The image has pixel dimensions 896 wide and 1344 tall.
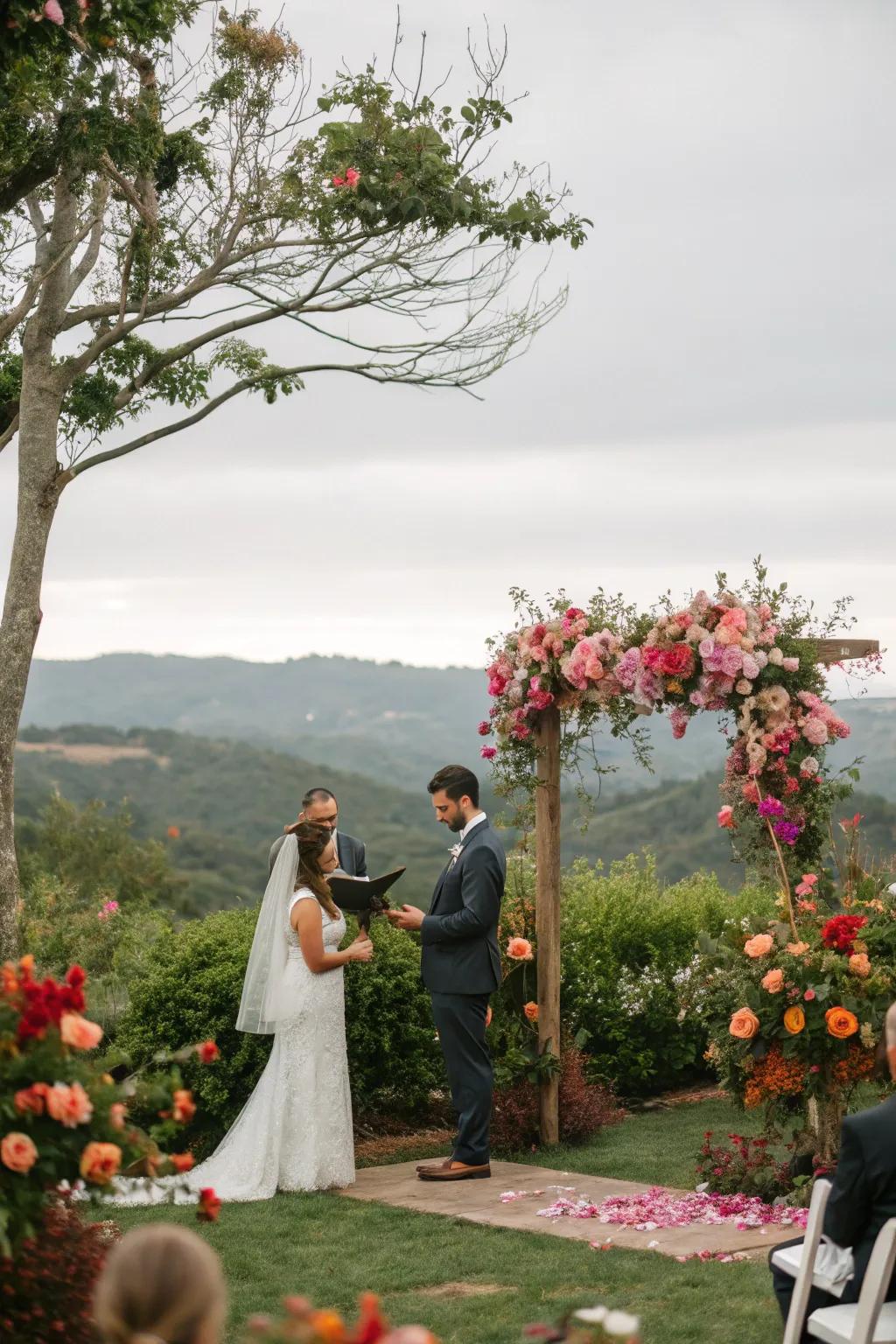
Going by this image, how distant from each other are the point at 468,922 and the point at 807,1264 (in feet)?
11.6

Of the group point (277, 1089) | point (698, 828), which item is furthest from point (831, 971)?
point (698, 828)

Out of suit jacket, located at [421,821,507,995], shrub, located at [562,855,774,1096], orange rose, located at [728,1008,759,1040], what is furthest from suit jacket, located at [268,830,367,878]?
orange rose, located at [728,1008,759,1040]

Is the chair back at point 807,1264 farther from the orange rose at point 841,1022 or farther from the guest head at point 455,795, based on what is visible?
the guest head at point 455,795

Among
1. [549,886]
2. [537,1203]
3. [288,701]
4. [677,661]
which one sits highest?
[288,701]

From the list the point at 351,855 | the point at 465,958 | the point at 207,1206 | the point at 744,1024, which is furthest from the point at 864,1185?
the point at 351,855

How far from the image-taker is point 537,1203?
7047 mm

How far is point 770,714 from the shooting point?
7.88m

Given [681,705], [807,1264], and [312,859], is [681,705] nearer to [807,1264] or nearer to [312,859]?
[312,859]

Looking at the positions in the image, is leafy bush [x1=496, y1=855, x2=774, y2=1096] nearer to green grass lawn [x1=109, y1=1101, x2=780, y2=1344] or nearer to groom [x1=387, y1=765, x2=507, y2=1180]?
groom [x1=387, y1=765, x2=507, y2=1180]

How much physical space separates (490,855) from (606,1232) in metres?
1.92

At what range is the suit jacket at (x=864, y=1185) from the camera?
3.98 meters

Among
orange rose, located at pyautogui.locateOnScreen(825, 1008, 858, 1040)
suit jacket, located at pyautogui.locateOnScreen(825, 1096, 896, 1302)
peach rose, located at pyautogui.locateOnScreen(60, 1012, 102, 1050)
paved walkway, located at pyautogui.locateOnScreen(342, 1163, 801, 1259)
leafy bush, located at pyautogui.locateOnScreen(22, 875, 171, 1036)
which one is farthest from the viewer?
leafy bush, located at pyautogui.locateOnScreen(22, 875, 171, 1036)

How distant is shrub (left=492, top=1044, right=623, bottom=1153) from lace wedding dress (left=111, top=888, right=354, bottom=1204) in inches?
41.6

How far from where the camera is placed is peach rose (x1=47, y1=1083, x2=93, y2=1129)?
10.5 ft
